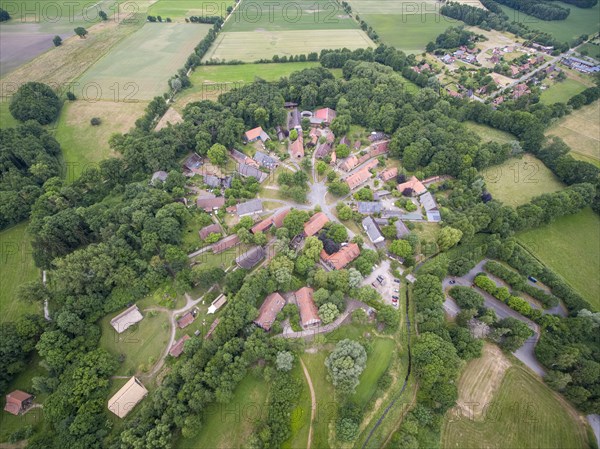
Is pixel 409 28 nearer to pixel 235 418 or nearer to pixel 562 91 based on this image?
pixel 562 91

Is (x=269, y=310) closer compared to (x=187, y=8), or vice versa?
(x=269, y=310)

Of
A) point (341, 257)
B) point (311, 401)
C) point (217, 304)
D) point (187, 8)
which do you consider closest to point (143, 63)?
point (187, 8)

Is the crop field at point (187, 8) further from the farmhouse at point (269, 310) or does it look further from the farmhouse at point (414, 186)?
the farmhouse at point (269, 310)

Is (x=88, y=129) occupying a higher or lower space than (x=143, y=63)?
lower

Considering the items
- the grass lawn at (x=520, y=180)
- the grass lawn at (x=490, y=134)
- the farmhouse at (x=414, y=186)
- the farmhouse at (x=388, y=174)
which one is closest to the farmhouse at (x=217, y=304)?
the farmhouse at (x=414, y=186)

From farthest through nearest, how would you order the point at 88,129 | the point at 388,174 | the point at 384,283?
1. the point at 88,129
2. the point at 388,174
3. the point at 384,283

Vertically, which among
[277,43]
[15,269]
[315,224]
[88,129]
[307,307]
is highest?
[277,43]
